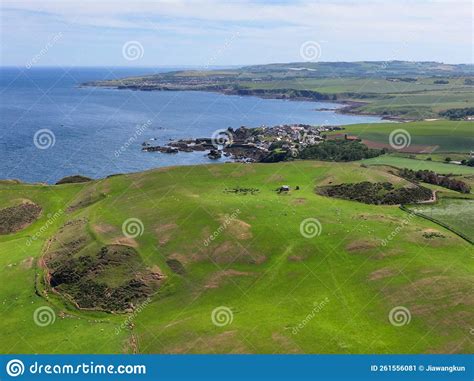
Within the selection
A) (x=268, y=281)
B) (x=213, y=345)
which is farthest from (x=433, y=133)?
(x=213, y=345)

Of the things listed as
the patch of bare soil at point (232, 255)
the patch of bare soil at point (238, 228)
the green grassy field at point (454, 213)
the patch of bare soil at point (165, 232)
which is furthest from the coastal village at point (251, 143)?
the patch of bare soil at point (232, 255)

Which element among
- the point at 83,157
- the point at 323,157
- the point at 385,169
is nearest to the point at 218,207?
the point at 385,169

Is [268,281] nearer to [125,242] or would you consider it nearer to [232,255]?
[232,255]

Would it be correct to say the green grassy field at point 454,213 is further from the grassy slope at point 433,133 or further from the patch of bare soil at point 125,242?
the grassy slope at point 433,133

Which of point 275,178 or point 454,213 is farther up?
point 275,178

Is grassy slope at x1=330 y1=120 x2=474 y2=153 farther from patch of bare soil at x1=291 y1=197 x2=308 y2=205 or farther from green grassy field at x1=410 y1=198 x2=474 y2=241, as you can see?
patch of bare soil at x1=291 y1=197 x2=308 y2=205

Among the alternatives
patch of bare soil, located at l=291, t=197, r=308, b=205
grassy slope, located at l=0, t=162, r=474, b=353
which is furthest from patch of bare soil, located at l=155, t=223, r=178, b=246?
patch of bare soil, located at l=291, t=197, r=308, b=205
